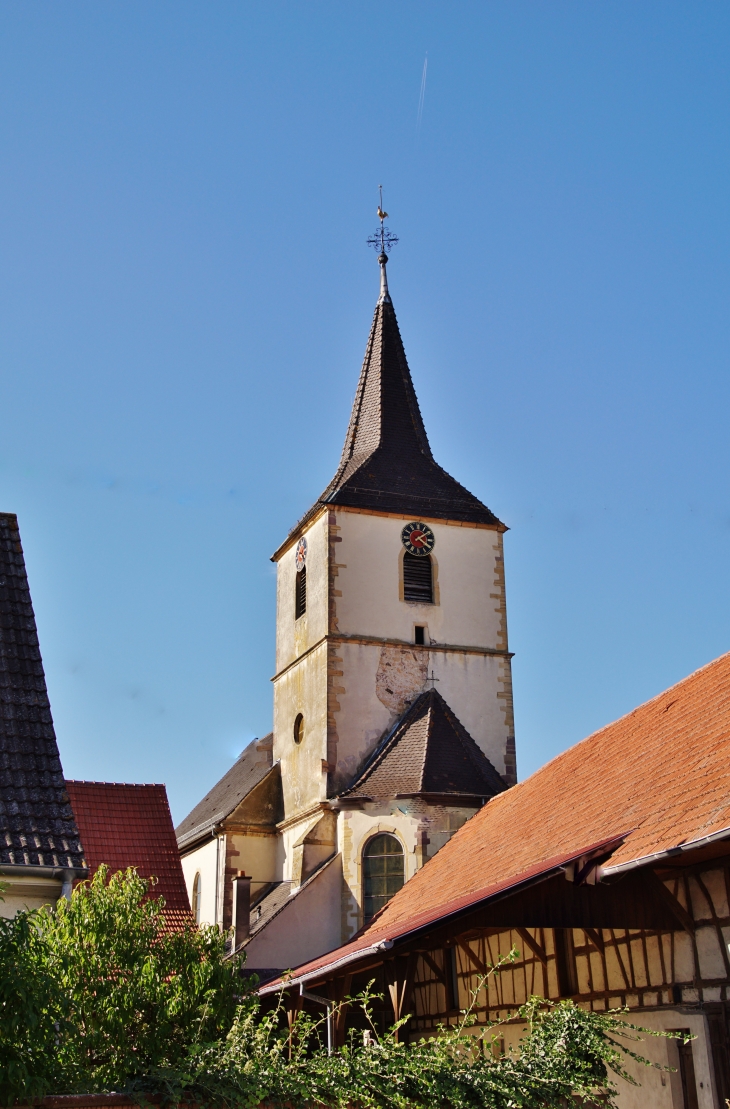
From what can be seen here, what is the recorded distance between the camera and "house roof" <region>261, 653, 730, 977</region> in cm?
998

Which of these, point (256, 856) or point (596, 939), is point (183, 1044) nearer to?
point (596, 939)

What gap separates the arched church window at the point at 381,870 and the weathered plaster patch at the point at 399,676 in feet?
10.4

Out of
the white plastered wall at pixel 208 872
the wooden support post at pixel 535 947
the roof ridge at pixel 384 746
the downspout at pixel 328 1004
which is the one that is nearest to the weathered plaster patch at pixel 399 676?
A: the roof ridge at pixel 384 746

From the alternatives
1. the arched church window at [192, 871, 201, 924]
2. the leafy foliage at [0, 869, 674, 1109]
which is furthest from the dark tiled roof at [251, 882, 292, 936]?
the leafy foliage at [0, 869, 674, 1109]

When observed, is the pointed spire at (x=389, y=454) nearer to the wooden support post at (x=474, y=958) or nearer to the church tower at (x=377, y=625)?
the church tower at (x=377, y=625)

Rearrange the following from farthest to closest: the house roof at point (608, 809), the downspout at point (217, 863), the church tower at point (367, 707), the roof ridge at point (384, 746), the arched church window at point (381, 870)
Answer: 1. the downspout at point (217, 863)
2. the roof ridge at point (384, 746)
3. the church tower at point (367, 707)
4. the arched church window at point (381, 870)
5. the house roof at point (608, 809)

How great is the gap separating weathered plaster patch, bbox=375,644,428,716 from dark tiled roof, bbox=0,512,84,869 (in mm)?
13360

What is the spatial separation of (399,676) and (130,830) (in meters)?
8.51

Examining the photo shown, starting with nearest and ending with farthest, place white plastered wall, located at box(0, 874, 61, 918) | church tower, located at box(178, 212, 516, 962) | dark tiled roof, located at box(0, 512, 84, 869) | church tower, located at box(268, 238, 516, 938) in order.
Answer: white plastered wall, located at box(0, 874, 61, 918) < dark tiled roof, located at box(0, 512, 84, 869) < church tower, located at box(178, 212, 516, 962) < church tower, located at box(268, 238, 516, 938)

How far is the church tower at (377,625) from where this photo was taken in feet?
79.4

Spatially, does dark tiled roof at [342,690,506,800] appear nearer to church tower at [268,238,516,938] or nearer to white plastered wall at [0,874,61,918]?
church tower at [268,238,516,938]

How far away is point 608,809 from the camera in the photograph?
40.0 ft

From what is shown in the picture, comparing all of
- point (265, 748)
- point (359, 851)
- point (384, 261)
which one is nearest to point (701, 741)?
point (359, 851)

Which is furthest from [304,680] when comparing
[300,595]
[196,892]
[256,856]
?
[196,892]
